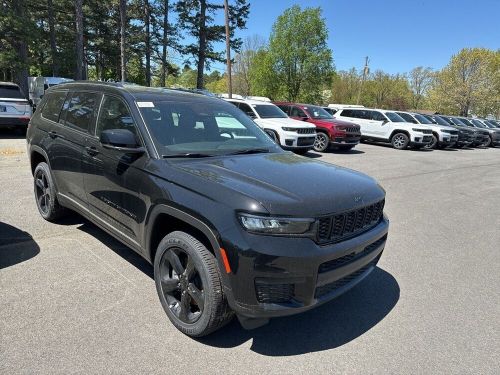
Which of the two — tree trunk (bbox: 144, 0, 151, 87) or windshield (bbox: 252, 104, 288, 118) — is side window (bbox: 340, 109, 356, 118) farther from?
tree trunk (bbox: 144, 0, 151, 87)

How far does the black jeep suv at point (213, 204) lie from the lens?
7.89 ft

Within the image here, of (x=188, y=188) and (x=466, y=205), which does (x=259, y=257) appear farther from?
(x=466, y=205)

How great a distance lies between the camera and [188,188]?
2.71m

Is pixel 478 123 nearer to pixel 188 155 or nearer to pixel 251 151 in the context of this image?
pixel 251 151

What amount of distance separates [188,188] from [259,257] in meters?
0.77

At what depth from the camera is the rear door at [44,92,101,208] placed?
3.93 m

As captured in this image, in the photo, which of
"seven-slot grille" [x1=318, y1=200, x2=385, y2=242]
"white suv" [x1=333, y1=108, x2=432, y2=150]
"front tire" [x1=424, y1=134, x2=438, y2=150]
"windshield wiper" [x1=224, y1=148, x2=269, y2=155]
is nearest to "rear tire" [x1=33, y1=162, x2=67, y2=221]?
"windshield wiper" [x1=224, y1=148, x2=269, y2=155]

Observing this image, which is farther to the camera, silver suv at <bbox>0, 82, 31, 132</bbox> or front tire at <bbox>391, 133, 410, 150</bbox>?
front tire at <bbox>391, 133, 410, 150</bbox>

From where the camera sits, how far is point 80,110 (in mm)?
4152

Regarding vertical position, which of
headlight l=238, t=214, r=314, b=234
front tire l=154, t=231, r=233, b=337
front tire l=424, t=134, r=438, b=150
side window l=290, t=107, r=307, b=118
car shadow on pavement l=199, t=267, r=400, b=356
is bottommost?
car shadow on pavement l=199, t=267, r=400, b=356

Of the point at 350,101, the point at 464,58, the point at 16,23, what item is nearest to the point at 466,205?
the point at 16,23

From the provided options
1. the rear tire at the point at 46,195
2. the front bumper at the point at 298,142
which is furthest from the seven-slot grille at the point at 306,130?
the rear tire at the point at 46,195

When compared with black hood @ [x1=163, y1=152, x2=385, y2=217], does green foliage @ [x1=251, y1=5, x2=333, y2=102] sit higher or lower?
higher

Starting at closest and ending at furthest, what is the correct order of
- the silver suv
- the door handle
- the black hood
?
1. the black hood
2. the door handle
3. the silver suv
